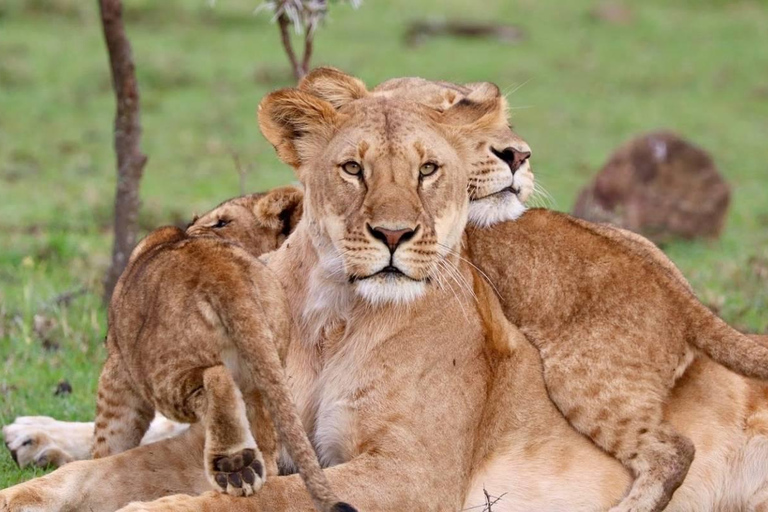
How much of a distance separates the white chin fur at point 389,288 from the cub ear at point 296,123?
1.86 feet

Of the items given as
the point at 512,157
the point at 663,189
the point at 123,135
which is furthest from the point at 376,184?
the point at 663,189

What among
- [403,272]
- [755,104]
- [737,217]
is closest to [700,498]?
[403,272]

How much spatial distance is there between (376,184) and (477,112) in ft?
1.92

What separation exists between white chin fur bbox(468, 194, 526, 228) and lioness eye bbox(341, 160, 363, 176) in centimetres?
62

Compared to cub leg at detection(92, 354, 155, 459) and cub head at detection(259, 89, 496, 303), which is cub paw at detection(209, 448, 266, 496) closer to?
cub head at detection(259, 89, 496, 303)

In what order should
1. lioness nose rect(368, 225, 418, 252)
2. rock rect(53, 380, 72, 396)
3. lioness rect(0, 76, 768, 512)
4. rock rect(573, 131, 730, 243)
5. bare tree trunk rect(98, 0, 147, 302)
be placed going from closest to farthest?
lioness nose rect(368, 225, 418, 252)
lioness rect(0, 76, 768, 512)
rock rect(53, 380, 72, 396)
bare tree trunk rect(98, 0, 147, 302)
rock rect(573, 131, 730, 243)

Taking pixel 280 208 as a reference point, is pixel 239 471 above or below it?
below

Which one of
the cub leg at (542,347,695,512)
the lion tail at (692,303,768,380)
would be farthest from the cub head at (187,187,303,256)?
the lion tail at (692,303,768,380)

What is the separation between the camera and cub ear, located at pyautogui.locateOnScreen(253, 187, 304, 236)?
5086 mm

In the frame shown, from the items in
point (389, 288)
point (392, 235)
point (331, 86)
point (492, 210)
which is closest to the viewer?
point (392, 235)

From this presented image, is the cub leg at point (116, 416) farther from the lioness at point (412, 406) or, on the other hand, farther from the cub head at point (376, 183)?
the cub head at point (376, 183)

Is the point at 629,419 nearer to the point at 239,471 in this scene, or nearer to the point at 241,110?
the point at 239,471

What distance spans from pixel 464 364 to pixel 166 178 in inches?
299

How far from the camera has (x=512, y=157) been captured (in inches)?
185
